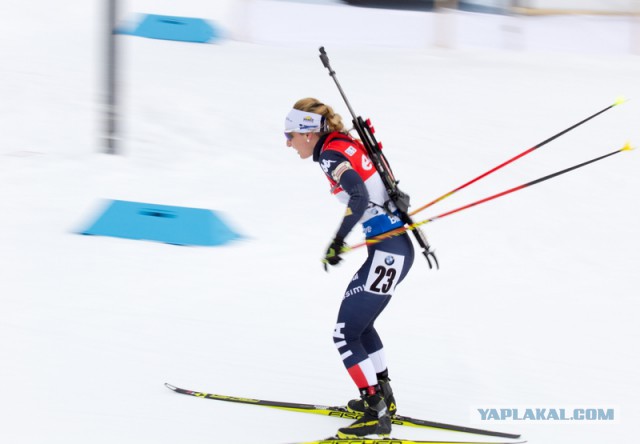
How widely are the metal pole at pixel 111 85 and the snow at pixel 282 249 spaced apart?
125mm

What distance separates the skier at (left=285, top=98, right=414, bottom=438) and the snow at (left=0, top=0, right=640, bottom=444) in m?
0.39

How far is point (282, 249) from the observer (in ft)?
25.0

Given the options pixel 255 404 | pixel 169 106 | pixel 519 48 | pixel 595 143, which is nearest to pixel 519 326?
pixel 255 404

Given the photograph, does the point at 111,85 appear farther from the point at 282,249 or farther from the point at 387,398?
the point at 387,398

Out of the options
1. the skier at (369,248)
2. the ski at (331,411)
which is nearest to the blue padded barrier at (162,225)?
the ski at (331,411)

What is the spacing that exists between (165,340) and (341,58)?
22.8 ft

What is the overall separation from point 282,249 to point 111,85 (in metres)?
2.79

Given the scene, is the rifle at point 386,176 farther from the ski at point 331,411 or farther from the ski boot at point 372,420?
the ski at point 331,411

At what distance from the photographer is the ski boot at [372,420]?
4770mm

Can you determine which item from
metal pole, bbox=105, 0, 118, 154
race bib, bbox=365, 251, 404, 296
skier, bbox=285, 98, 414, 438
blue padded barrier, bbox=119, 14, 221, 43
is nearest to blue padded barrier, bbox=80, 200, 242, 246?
metal pole, bbox=105, 0, 118, 154

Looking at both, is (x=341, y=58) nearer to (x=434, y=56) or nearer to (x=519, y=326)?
(x=434, y=56)

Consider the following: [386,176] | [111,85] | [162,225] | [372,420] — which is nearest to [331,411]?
[372,420]

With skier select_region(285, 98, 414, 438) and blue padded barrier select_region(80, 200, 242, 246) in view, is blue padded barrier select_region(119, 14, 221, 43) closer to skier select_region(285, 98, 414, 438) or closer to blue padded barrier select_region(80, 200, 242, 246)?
blue padded barrier select_region(80, 200, 242, 246)

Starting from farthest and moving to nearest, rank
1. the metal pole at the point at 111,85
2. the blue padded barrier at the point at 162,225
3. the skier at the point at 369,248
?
the metal pole at the point at 111,85 → the blue padded barrier at the point at 162,225 → the skier at the point at 369,248
